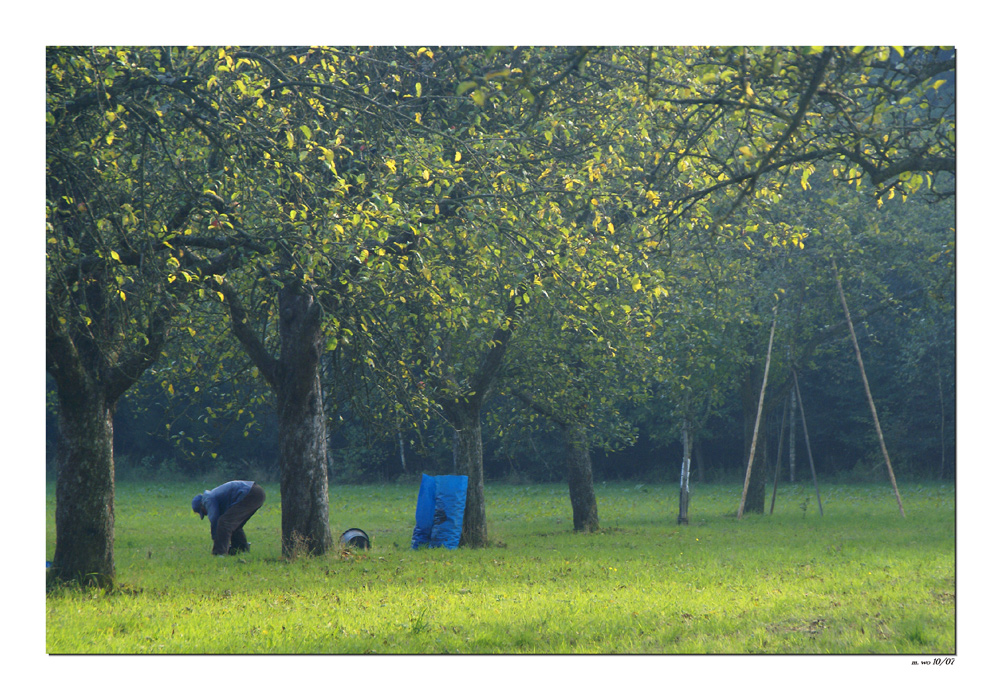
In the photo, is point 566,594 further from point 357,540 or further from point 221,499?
point 221,499

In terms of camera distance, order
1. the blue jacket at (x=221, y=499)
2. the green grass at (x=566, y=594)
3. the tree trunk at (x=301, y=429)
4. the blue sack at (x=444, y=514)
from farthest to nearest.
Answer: the blue sack at (x=444, y=514) < the blue jacket at (x=221, y=499) < the tree trunk at (x=301, y=429) < the green grass at (x=566, y=594)

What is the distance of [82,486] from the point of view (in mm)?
7855

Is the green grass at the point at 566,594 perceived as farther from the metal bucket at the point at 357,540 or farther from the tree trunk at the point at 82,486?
the metal bucket at the point at 357,540

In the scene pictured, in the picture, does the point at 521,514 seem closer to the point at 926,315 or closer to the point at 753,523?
the point at 753,523

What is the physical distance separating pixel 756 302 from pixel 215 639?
13.0 meters

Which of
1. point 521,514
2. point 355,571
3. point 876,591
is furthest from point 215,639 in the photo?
point 521,514

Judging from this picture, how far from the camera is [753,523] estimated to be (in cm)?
1636

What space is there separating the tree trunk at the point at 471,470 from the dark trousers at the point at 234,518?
11.1 feet

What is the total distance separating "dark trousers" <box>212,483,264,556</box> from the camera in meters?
12.0

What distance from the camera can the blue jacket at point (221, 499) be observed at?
1214cm

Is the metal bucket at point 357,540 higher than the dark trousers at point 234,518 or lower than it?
lower

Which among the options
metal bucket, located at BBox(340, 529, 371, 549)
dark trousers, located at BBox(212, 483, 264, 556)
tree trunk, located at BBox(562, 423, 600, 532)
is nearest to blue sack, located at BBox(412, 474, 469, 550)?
metal bucket, located at BBox(340, 529, 371, 549)

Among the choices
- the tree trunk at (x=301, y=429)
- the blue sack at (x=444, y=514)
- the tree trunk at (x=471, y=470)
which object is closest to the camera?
the tree trunk at (x=301, y=429)

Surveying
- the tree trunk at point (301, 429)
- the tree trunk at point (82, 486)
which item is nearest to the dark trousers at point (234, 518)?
the tree trunk at point (301, 429)
